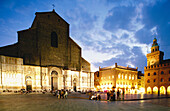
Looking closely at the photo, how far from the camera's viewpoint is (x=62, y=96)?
2170cm

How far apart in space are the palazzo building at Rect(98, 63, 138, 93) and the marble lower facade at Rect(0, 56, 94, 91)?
1375 cm

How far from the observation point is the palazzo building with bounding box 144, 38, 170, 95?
4209 centimetres

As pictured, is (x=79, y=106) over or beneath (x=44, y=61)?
beneath

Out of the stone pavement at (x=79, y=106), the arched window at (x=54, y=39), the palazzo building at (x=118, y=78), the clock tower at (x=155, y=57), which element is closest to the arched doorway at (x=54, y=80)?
the arched window at (x=54, y=39)

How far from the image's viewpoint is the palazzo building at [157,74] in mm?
42094

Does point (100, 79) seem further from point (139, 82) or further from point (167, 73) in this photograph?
point (167, 73)

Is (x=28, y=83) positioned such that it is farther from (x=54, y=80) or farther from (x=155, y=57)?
(x=155, y=57)

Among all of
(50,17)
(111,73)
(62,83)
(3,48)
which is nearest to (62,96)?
(62,83)

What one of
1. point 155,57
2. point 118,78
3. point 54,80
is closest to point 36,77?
point 54,80

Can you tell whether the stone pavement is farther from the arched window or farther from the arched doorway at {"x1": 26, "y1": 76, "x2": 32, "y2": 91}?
the arched window

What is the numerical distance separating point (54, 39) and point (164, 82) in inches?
1523

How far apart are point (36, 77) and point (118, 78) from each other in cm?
3413

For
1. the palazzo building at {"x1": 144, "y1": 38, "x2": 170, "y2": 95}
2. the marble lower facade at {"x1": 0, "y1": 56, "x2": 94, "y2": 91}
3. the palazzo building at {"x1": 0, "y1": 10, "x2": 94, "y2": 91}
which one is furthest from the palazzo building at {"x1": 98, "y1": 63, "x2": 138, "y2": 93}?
the marble lower facade at {"x1": 0, "y1": 56, "x2": 94, "y2": 91}

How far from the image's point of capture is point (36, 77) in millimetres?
32219
